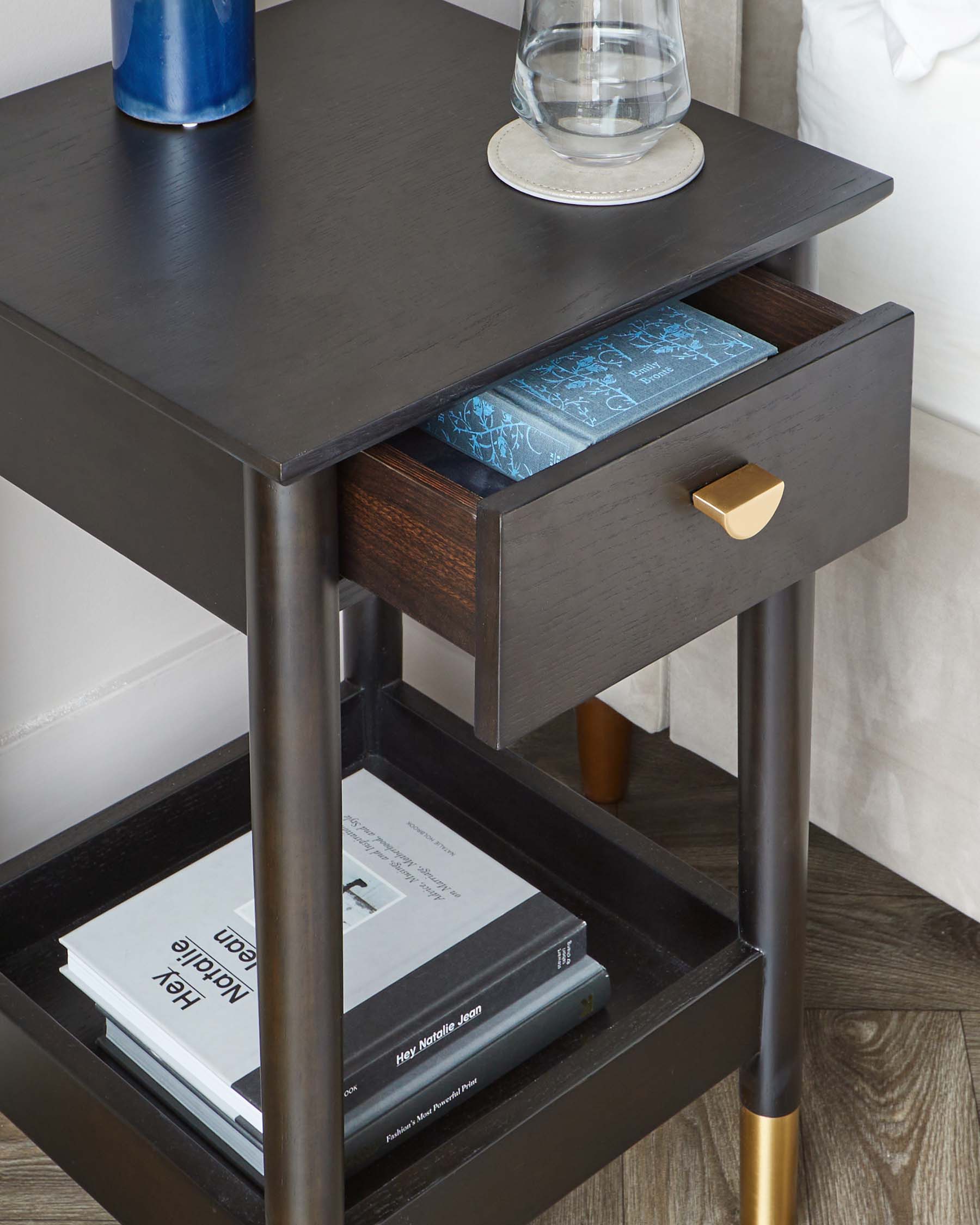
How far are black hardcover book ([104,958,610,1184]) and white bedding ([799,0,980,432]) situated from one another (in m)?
0.43

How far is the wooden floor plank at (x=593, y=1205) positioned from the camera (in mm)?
1056

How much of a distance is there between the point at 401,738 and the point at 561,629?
58cm

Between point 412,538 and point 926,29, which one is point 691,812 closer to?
point 926,29

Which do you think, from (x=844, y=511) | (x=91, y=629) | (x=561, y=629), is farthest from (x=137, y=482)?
(x=91, y=629)

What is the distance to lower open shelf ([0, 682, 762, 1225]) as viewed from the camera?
2.89 ft

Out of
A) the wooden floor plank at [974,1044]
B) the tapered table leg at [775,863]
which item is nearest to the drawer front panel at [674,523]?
the tapered table leg at [775,863]

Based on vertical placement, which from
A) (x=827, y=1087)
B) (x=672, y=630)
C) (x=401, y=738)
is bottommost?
(x=827, y=1087)

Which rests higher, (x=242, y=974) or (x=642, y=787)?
(x=242, y=974)

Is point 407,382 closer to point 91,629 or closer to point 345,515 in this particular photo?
point 345,515

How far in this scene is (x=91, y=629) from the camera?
120 cm

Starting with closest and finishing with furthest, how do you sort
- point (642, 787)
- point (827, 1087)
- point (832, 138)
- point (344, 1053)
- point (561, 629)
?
point (561, 629) → point (344, 1053) → point (832, 138) → point (827, 1087) → point (642, 787)

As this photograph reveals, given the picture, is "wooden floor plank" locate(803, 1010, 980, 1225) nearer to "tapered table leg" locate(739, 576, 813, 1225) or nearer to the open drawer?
"tapered table leg" locate(739, 576, 813, 1225)

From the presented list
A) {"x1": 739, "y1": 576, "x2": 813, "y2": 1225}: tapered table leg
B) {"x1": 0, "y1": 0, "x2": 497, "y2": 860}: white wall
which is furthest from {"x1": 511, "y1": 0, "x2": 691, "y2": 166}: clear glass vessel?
{"x1": 0, "y1": 0, "x2": 497, "y2": 860}: white wall

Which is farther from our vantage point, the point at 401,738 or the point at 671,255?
the point at 401,738
